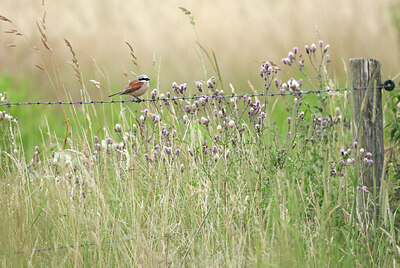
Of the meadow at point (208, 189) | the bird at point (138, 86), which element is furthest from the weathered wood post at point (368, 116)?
the bird at point (138, 86)

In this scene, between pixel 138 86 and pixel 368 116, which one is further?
pixel 138 86

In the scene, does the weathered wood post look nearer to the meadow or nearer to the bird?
the meadow

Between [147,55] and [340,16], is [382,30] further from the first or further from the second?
[147,55]

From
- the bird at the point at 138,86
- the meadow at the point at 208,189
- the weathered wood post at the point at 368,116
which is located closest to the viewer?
the meadow at the point at 208,189

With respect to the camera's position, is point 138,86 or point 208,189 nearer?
point 208,189

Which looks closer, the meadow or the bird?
the meadow

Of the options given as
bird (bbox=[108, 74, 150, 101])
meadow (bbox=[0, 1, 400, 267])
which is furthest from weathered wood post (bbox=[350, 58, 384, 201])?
bird (bbox=[108, 74, 150, 101])

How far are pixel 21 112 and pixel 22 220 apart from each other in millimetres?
3638

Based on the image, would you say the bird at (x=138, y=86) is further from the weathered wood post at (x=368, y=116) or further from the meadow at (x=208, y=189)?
the weathered wood post at (x=368, y=116)

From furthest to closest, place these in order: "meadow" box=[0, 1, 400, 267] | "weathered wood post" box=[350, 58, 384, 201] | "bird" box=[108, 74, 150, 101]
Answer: "bird" box=[108, 74, 150, 101] → "weathered wood post" box=[350, 58, 384, 201] → "meadow" box=[0, 1, 400, 267]

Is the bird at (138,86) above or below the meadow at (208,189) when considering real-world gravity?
above

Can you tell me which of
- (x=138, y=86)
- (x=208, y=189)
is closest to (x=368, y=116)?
(x=208, y=189)

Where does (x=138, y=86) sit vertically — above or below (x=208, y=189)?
above

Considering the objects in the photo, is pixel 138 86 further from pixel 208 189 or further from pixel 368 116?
pixel 368 116
